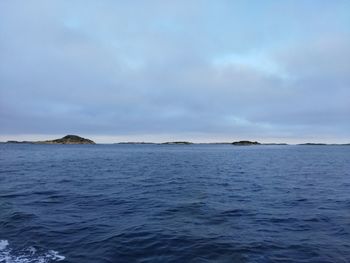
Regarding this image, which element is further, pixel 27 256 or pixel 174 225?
pixel 174 225

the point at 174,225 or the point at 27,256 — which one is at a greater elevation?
the point at 174,225

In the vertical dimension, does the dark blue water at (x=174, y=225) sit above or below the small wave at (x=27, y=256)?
above

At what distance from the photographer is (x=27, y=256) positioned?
12445 millimetres

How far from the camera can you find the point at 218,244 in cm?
1366

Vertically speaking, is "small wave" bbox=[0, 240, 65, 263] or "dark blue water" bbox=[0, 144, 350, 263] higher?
"dark blue water" bbox=[0, 144, 350, 263]

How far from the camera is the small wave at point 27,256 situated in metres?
12.0

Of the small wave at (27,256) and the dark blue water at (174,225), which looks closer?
the small wave at (27,256)

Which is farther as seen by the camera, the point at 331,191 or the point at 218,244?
the point at 331,191

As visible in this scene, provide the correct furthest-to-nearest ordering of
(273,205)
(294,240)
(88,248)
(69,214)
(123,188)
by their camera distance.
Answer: (123,188), (273,205), (69,214), (294,240), (88,248)

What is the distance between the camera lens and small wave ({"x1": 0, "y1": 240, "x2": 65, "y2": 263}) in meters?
12.0

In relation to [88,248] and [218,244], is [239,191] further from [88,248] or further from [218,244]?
[88,248]

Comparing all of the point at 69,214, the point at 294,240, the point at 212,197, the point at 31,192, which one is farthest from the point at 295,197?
the point at 31,192

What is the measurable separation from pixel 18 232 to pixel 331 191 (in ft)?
85.3

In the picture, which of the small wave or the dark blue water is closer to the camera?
the small wave
